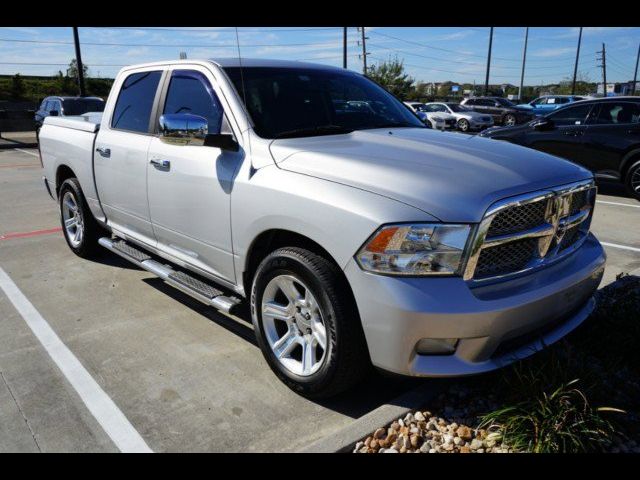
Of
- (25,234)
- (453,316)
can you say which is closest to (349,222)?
(453,316)

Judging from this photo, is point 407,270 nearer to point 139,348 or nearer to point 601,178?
point 139,348

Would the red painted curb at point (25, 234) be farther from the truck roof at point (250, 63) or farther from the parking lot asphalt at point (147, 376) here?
the truck roof at point (250, 63)

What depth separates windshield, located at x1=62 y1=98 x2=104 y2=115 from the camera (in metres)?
17.1

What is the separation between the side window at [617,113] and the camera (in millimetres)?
8984

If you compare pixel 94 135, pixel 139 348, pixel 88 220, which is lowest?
pixel 139 348

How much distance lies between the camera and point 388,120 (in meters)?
4.14

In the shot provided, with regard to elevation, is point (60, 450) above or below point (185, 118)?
below

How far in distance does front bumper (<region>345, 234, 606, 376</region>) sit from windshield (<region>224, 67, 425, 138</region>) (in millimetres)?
1374

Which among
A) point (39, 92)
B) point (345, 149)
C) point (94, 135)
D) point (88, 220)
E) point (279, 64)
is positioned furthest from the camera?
point (39, 92)

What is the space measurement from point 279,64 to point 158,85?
40.4 inches

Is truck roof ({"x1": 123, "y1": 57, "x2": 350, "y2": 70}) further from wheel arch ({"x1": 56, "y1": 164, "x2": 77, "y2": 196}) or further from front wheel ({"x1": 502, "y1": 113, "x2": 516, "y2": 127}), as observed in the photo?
front wheel ({"x1": 502, "y1": 113, "x2": 516, "y2": 127})

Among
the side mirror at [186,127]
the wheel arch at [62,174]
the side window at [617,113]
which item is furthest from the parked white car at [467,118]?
the side mirror at [186,127]
